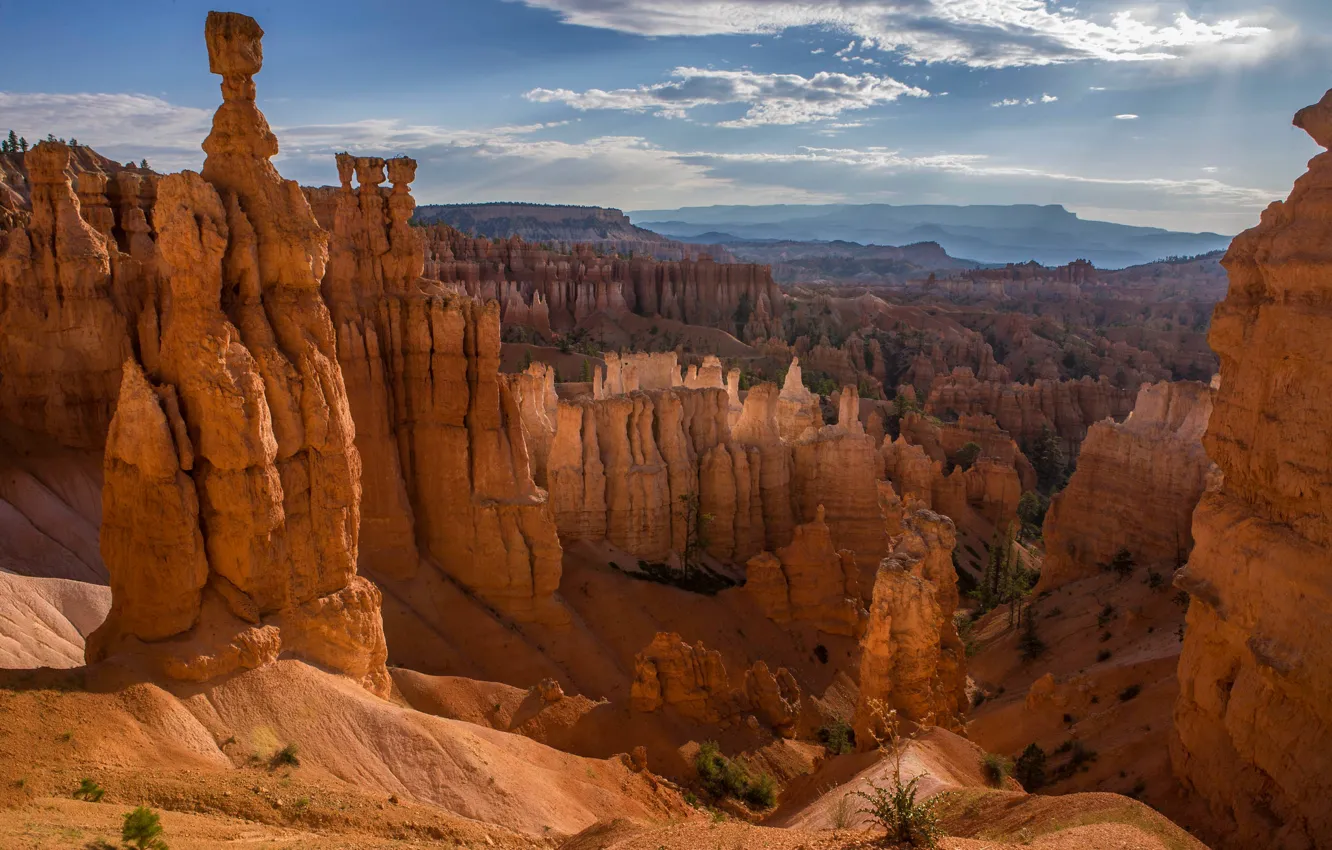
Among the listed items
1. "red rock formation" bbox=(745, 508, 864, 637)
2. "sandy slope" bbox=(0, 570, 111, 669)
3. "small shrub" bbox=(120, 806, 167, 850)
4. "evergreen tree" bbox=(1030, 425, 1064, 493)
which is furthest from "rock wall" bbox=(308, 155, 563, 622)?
"evergreen tree" bbox=(1030, 425, 1064, 493)

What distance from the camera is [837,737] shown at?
23.0m

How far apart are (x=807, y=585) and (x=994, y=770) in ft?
39.5

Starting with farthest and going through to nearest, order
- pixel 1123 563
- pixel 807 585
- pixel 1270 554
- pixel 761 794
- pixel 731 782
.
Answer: pixel 1123 563 < pixel 807 585 < pixel 731 782 < pixel 761 794 < pixel 1270 554

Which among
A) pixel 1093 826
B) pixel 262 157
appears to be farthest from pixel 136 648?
pixel 1093 826

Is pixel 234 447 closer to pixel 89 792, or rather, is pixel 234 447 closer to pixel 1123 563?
pixel 89 792

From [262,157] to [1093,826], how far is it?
1545 cm

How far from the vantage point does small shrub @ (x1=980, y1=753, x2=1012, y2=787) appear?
728 inches

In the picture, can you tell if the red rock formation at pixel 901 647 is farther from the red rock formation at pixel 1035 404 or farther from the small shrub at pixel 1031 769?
the red rock formation at pixel 1035 404

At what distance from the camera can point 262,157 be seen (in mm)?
15102

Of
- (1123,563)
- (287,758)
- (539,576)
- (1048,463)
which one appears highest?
(287,758)

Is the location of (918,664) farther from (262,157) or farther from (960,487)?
(960,487)

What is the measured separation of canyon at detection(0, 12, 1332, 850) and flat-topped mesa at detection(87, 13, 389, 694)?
0.06 meters

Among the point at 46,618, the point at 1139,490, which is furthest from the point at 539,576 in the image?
the point at 1139,490

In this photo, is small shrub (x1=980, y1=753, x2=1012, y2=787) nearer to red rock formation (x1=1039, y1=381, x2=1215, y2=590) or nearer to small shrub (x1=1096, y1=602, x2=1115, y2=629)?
small shrub (x1=1096, y1=602, x2=1115, y2=629)
